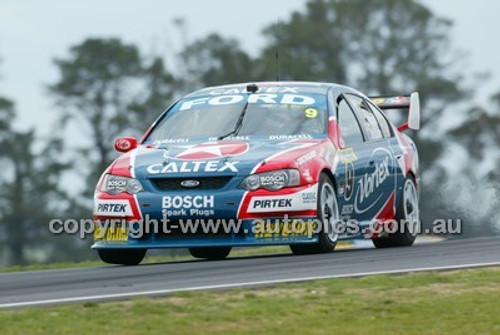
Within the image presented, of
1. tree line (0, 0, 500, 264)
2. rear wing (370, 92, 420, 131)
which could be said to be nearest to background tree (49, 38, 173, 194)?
tree line (0, 0, 500, 264)

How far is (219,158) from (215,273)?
5.80ft

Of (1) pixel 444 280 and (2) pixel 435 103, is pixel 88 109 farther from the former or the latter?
(1) pixel 444 280

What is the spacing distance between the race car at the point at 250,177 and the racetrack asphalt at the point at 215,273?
0.27 m

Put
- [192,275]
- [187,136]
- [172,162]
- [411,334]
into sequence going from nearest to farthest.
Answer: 1. [411,334]
2. [192,275]
3. [172,162]
4. [187,136]

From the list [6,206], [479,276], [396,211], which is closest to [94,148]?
[6,206]

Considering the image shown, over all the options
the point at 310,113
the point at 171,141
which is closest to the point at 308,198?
the point at 310,113

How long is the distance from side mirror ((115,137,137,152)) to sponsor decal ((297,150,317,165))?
1621mm

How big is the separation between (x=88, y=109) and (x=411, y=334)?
60.1 m

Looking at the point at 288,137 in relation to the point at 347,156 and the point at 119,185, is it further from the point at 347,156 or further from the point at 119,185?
the point at 119,185

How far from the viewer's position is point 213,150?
11.5 meters

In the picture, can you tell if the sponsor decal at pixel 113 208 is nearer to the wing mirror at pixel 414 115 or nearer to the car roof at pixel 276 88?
the car roof at pixel 276 88

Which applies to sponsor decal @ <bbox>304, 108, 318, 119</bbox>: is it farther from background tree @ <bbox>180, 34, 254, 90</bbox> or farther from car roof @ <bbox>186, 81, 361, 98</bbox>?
background tree @ <bbox>180, 34, 254, 90</bbox>

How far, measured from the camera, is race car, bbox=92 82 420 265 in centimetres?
1108

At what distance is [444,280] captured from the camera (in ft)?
28.5
